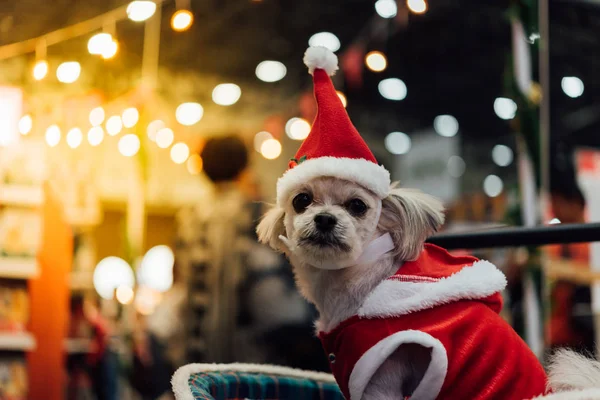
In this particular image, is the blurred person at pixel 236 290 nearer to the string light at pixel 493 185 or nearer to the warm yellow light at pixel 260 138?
the warm yellow light at pixel 260 138

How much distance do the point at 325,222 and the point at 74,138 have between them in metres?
2.27

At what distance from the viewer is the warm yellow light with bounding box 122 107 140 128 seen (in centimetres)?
325

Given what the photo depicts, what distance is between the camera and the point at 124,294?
323 cm

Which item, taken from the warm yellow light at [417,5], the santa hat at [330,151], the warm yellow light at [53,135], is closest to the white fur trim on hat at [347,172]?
the santa hat at [330,151]

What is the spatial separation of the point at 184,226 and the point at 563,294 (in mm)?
1793

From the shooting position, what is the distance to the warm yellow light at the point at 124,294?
321cm

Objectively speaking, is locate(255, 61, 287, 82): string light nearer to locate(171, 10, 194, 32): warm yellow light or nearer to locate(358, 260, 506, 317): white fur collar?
locate(171, 10, 194, 32): warm yellow light

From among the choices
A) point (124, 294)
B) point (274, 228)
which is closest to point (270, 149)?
point (124, 294)

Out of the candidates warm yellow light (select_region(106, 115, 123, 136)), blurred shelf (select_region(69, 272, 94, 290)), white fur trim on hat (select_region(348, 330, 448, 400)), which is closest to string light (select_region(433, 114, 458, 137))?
warm yellow light (select_region(106, 115, 123, 136))

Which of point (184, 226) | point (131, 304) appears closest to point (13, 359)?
point (131, 304)

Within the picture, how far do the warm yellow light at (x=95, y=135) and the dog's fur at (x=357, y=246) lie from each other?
217cm

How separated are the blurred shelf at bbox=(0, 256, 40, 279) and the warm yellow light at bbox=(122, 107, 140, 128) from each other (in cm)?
93

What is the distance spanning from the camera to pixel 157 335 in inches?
122

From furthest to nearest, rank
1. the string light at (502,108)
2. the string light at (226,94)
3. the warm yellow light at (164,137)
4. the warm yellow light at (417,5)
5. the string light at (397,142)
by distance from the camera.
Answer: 1. the string light at (397,142)
2. the string light at (226,94)
3. the warm yellow light at (164,137)
4. the string light at (502,108)
5. the warm yellow light at (417,5)
